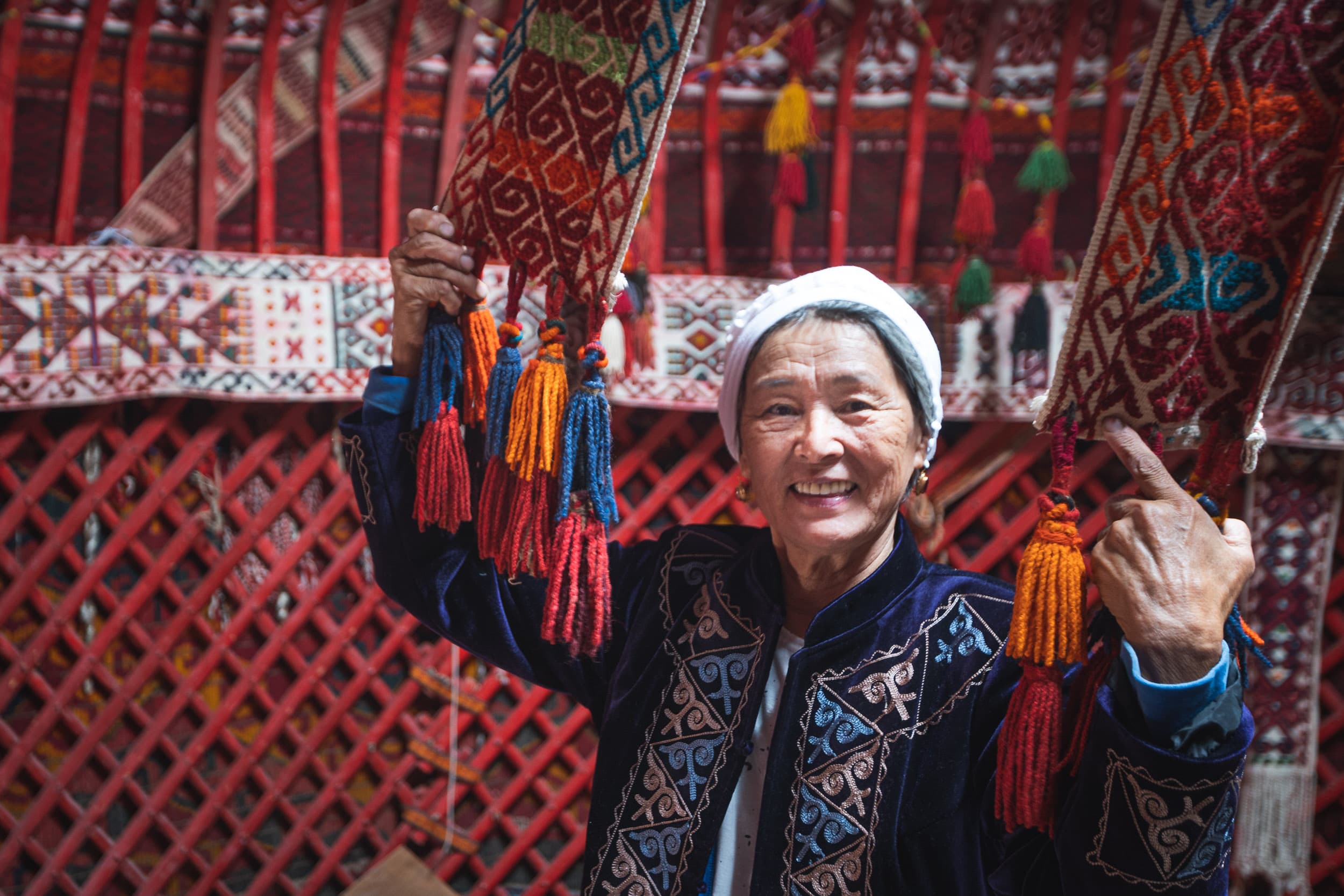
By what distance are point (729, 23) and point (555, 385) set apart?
1.44m

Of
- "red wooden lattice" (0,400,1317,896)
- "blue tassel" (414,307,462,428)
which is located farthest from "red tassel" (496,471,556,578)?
"red wooden lattice" (0,400,1317,896)

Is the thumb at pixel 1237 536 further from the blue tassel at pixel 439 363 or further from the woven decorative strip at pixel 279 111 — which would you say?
the woven decorative strip at pixel 279 111

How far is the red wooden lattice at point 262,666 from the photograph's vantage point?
6.65 feet

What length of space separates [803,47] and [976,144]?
43 centimetres

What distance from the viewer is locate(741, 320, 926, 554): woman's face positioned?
96 centimetres

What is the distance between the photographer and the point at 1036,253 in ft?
6.73

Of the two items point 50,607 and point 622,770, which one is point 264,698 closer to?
point 50,607

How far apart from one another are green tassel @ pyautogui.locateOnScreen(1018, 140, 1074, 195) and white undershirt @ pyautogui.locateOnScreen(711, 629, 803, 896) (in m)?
1.44

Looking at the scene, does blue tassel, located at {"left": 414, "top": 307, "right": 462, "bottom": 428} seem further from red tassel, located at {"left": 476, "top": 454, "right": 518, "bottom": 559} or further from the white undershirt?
the white undershirt

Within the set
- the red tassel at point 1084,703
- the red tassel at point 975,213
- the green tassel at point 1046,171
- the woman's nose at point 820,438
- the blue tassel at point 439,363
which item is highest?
the green tassel at point 1046,171

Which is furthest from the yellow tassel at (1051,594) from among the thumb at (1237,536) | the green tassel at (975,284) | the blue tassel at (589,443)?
the green tassel at (975,284)

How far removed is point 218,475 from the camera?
82.8 inches

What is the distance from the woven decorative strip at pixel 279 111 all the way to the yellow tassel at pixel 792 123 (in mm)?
737

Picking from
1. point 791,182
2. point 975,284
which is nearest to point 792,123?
point 791,182
